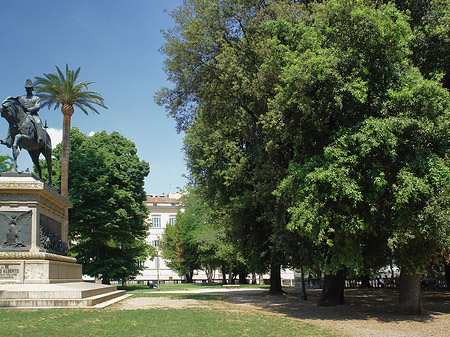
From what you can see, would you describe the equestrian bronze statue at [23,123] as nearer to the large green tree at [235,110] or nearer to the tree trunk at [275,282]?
the large green tree at [235,110]

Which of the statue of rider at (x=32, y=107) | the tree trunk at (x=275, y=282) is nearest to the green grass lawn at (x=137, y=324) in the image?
the statue of rider at (x=32, y=107)

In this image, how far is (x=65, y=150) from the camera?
32.8 metres

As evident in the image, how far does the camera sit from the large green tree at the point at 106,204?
35.4m

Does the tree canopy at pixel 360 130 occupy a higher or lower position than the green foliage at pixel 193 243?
higher

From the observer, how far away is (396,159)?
554 inches

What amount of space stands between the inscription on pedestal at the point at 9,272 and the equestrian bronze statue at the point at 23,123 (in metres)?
3.72

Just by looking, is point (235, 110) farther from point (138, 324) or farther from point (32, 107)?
point (138, 324)

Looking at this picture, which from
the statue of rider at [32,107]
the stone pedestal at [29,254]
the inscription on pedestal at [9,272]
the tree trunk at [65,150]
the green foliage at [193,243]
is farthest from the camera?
the green foliage at [193,243]

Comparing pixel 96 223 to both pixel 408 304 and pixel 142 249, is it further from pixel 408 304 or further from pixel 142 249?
pixel 408 304

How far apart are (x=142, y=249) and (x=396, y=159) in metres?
30.6

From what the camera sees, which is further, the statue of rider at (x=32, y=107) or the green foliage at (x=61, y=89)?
the green foliage at (x=61, y=89)

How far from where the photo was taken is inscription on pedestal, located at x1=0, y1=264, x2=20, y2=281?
46.5 feet

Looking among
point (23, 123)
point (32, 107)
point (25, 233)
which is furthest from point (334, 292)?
point (32, 107)

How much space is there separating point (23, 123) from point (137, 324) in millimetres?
9477
